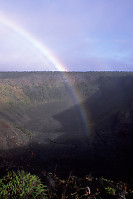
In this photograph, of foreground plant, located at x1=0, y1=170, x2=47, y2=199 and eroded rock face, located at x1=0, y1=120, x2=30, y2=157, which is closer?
foreground plant, located at x1=0, y1=170, x2=47, y2=199

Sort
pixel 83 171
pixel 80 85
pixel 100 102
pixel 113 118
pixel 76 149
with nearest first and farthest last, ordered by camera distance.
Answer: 1. pixel 83 171
2. pixel 76 149
3. pixel 113 118
4. pixel 100 102
5. pixel 80 85

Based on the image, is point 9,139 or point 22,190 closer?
point 22,190

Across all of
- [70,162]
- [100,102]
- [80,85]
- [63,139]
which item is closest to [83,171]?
[70,162]

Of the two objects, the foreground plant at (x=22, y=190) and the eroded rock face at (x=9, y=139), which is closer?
the foreground plant at (x=22, y=190)

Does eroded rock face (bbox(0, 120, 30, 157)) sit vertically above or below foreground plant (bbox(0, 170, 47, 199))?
above

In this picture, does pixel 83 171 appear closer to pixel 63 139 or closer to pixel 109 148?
pixel 109 148

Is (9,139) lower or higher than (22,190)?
higher

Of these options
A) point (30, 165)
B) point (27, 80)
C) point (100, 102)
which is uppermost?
point (27, 80)

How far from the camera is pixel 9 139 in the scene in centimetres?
2059

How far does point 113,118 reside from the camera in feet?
90.6

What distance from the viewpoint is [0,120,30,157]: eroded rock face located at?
19.0m

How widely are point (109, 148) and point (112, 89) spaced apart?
2860cm

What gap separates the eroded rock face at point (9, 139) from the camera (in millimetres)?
19003

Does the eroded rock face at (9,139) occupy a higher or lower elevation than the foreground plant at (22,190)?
higher
